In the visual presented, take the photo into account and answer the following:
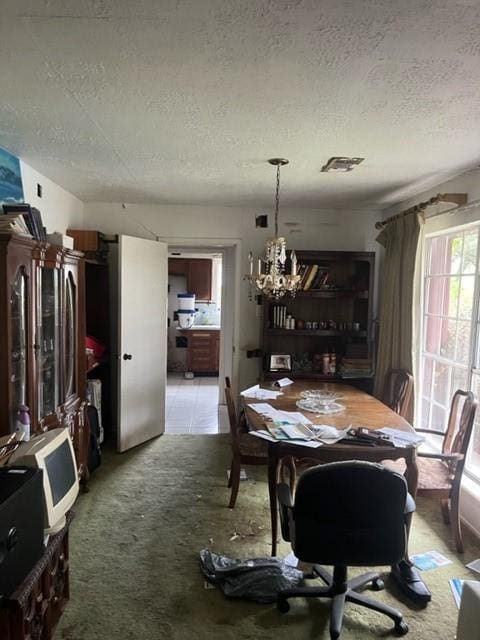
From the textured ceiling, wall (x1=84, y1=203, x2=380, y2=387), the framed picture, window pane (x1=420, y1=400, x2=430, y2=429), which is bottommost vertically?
window pane (x1=420, y1=400, x2=430, y2=429)

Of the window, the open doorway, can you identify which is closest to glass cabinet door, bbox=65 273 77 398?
the window

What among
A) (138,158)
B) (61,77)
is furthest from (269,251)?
(61,77)

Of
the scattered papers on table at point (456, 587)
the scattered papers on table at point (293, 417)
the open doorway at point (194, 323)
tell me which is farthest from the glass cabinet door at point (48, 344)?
the open doorway at point (194, 323)

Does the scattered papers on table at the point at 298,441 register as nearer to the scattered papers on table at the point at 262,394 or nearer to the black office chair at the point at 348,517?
the black office chair at the point at 348,517

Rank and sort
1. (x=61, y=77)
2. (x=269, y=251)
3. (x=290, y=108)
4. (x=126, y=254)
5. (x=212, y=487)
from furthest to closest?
(x=126, y=254) → (x=212, y=487) → (x=269, y=251) → (x=290, y=108) → (x=61, y=77)

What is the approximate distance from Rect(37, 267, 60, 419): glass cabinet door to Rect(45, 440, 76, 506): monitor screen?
1.98ft

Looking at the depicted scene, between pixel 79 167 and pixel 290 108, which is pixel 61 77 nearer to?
pixel 290 108

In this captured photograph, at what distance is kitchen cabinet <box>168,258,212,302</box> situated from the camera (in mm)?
7379

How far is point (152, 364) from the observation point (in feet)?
13.5

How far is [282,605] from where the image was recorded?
2020 millimetres

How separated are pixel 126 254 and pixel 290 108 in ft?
7.26

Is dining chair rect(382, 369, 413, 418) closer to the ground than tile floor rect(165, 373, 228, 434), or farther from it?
farther from it

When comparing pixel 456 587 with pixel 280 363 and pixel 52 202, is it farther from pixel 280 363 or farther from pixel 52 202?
pixel 52 202

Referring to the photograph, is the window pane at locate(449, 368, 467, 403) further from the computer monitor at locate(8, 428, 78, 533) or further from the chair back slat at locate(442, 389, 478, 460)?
the computer monitor at locate(8, 428, 78, 533)
